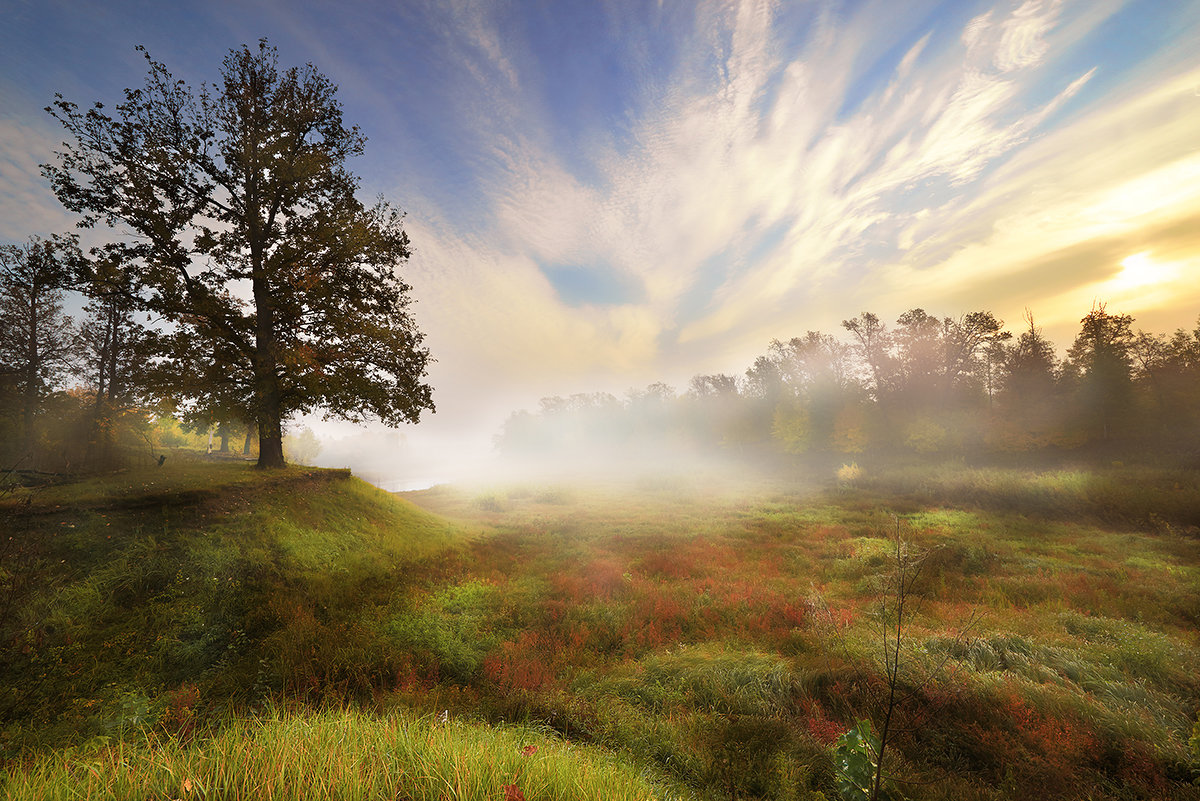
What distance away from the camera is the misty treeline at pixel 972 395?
30.6 m

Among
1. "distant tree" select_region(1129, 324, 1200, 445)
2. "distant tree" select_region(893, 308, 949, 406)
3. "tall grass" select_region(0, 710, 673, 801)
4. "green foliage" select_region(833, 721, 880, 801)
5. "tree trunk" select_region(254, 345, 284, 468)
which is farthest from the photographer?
"distant tree" select_region(893, 308, 949, 406)

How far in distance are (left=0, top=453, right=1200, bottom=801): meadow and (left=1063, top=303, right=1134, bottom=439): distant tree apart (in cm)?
2595

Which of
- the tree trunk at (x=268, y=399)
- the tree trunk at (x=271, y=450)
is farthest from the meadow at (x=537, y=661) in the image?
the tree trunk at (x=268, y=399)

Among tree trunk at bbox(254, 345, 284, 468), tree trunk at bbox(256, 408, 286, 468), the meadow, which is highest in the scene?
tree trunk at bbox(254, 345, 284, 468)

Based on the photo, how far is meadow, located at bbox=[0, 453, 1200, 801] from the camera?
10.6 feet

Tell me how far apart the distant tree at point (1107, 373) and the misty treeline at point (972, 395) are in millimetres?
81

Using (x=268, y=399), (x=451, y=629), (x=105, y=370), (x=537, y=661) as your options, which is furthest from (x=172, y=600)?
(x=105, y=370)

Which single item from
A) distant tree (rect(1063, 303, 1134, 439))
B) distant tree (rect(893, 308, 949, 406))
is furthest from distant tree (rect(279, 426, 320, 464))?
distant tree (rect(1063, 303, 1134, 439))

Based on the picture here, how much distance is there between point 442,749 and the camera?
9.56 feet

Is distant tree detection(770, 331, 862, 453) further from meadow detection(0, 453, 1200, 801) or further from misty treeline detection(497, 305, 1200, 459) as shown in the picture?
meadow detection(0, 453, 1200, 801)

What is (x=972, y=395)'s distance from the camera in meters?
38.5

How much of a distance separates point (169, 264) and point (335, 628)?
41.9 ft

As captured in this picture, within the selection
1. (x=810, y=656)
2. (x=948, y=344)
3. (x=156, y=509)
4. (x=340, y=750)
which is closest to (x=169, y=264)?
(x=156, y=509)

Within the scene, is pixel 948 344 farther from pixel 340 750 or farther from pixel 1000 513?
pixel 340 750
